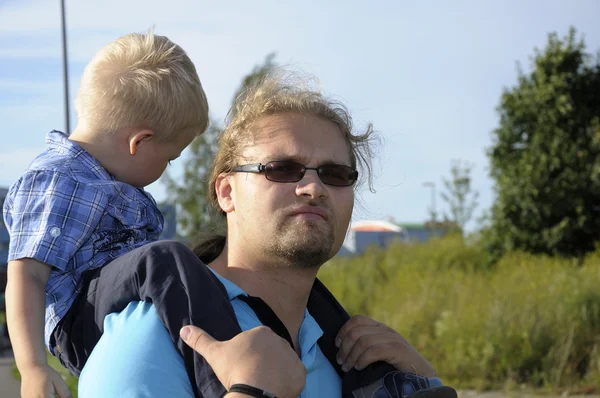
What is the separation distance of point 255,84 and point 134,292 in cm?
108

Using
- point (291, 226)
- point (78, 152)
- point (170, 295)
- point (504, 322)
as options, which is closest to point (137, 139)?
point (78, 152)

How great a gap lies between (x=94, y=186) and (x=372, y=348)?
97 centimetres

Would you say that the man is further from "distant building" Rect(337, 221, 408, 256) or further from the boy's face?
"distant building" Rect(337, 221, 408, 256)

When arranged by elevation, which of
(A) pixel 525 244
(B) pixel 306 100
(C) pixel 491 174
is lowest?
(A) pixel 525 244

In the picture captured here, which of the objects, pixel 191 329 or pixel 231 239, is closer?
pixel 191 329

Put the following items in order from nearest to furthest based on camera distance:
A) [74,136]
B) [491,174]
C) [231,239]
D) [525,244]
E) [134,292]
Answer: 1. [134,292]
2. [231,239]
3. [74,136]
4. [525,244]
5. [491,174]

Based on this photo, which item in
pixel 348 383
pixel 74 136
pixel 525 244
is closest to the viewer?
pixel 348 383

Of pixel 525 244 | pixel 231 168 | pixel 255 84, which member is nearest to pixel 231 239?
pixel 231 168

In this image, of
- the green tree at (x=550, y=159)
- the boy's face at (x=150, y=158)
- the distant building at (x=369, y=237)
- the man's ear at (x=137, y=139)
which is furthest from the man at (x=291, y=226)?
the green tree at (x=550, y=159)

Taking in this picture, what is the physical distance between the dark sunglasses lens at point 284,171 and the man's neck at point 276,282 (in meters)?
0.25

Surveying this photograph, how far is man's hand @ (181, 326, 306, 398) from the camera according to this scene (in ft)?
5.78

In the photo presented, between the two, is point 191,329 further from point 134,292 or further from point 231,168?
point 231,168

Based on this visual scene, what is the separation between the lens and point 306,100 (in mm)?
2641

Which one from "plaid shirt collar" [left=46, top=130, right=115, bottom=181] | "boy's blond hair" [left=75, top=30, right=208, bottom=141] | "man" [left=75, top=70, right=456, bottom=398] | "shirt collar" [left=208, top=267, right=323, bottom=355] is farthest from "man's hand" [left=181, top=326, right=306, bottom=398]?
"boy's blond hair" [left=75, top=30, right=208, bottom=141]
